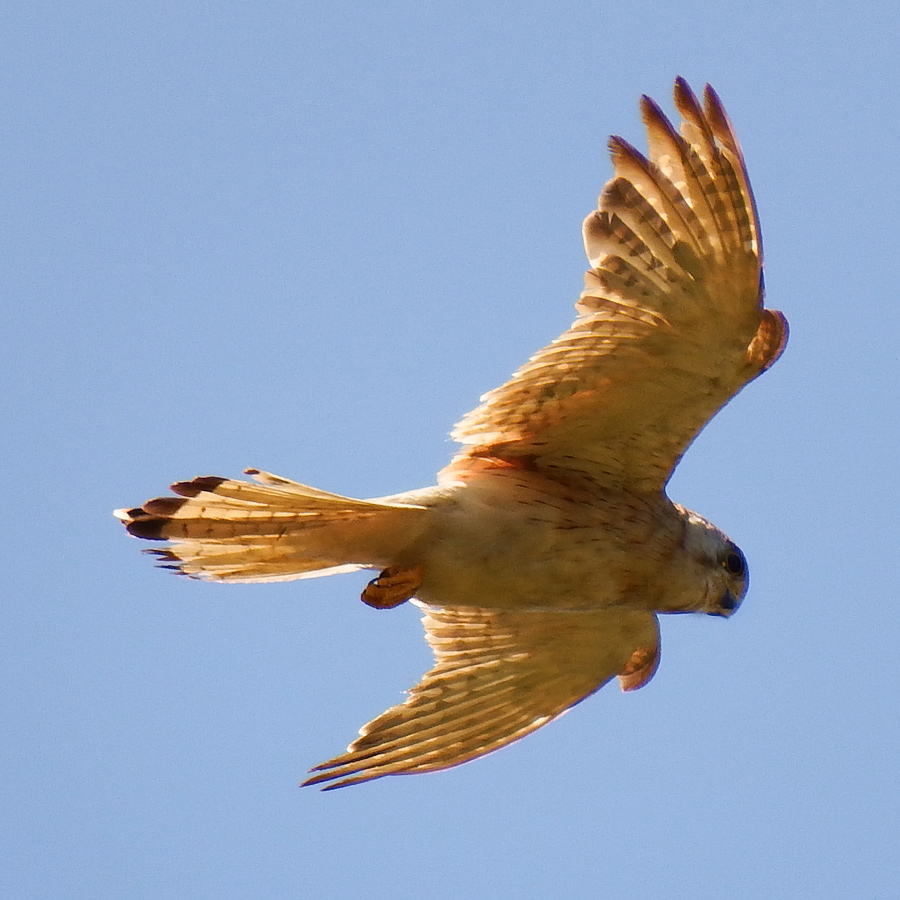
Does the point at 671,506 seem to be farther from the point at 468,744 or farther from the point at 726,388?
the point at 468,744

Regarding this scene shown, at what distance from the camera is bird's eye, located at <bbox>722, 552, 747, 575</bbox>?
7.14m

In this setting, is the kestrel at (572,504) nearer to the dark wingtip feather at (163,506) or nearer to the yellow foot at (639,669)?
the dark wingtip feather at (163,506)

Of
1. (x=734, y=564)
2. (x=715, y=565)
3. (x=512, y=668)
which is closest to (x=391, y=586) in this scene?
(x=512, y=668)

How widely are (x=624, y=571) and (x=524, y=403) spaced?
34.9 inches

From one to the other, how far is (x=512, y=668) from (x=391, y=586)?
4.28 feet

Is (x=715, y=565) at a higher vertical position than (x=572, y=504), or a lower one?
lower

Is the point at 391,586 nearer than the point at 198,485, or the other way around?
the point at 198,485

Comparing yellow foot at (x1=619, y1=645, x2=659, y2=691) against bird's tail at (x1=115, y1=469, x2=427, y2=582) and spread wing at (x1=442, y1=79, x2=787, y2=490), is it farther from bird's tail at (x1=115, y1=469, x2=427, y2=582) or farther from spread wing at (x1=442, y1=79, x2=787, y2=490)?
bird's tail at (x1=115, y1=469, x2=427, y2=582)

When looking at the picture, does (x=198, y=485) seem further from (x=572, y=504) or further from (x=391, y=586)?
(x=572, y=504)

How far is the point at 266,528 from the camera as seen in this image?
243 inches

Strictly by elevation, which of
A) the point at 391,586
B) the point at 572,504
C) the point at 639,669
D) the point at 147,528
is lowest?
the point at 639,669

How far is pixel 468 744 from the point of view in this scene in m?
7.44

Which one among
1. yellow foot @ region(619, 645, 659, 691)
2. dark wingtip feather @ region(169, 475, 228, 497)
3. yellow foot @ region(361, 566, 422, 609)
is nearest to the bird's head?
yellow foot @ region(619, 645, 659, 691)

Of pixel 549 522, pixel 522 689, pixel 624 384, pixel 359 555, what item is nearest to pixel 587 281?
pixel 624 384
